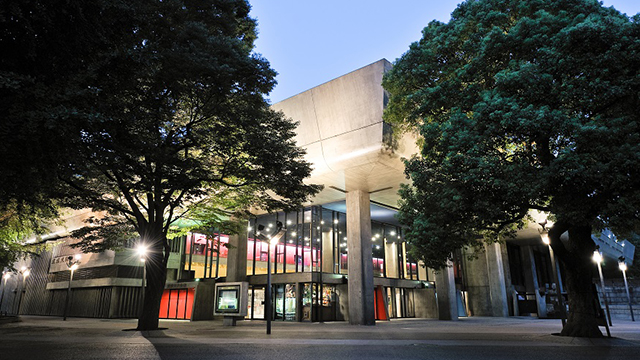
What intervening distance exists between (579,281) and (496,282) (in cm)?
2646

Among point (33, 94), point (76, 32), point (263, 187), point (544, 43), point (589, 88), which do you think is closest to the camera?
point (33, 94)

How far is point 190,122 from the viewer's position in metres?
14.2

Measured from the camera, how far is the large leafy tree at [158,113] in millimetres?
6883

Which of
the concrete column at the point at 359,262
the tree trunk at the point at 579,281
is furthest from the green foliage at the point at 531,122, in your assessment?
the concrete column at the point at 359,262

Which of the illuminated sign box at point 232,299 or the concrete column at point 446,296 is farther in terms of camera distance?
the concrete column at point 446,296

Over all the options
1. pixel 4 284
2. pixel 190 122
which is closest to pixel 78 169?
pixel 190 122

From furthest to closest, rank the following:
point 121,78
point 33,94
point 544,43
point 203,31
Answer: point 203,31 → point 544,43 → point 121,78 → point 33,94

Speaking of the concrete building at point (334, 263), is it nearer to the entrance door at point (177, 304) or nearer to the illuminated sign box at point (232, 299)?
the entrance door at point (177, 304)

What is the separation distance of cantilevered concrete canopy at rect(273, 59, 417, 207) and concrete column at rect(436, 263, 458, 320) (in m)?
11.4

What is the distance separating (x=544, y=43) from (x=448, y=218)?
614 cm

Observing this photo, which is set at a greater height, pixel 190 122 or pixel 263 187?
pixel 190 122

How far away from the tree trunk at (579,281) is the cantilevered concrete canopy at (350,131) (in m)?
9.02

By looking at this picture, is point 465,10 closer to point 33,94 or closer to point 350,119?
point 350,119

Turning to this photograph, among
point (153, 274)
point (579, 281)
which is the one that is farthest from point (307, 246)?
point (579, 281)
